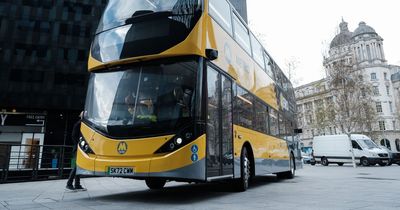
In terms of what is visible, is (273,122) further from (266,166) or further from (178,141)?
(178,141)

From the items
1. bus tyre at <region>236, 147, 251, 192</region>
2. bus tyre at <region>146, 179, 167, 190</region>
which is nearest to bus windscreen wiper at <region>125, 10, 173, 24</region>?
bus tyre at <region>236, 147, 251, 192</region>

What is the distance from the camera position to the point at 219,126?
6.27 meters

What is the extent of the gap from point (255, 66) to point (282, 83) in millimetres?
4314

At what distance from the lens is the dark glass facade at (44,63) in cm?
2773

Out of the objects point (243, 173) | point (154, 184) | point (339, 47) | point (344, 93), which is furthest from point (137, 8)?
point (339, 47)

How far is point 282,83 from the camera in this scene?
13.3 meters

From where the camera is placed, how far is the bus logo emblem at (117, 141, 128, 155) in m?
5.62

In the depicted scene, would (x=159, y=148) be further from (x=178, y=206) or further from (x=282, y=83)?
(x=282, y=83)

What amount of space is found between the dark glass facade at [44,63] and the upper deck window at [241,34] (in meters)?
23.6

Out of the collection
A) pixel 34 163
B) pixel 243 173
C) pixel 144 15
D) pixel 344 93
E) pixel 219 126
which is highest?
pixel 344 93

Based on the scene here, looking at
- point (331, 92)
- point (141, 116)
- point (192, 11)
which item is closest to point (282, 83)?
point (192, 11)

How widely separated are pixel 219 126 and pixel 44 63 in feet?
90.4

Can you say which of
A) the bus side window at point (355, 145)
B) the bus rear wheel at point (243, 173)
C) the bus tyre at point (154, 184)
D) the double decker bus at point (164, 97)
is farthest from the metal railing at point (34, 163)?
the bus side window at point (355, 145)

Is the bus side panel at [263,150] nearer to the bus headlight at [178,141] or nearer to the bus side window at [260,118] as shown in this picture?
the bus side window at [260,118]
